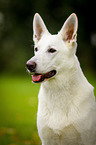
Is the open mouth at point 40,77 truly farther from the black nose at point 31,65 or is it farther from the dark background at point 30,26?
the dark background at point 30,26

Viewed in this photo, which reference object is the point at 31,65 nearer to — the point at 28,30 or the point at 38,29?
the point at 38,29

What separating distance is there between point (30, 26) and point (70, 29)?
62.6ft

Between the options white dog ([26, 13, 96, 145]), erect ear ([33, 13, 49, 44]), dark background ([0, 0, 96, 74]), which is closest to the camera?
white dog ([26, 13, 96, 145])

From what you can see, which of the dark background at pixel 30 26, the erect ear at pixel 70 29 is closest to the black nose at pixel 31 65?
the erect ear at pixel 70 29

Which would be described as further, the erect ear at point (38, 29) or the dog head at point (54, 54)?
the erect ear at point (38, 29)

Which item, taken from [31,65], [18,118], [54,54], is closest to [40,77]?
[31,65]

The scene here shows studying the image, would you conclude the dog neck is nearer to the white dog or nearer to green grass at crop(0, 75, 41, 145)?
the white dog

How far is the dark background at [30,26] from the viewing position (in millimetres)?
19984

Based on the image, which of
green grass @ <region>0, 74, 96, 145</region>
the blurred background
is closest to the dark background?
the blurred background

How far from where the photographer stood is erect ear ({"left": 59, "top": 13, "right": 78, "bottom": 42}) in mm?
3475

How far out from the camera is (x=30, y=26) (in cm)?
2205

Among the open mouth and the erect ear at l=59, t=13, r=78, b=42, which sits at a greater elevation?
the erect ear at l=59, t=13, r=78, b=42

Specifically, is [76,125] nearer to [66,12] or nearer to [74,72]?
[74,72]

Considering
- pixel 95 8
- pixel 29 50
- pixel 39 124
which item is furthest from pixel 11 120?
pixel 95 8
